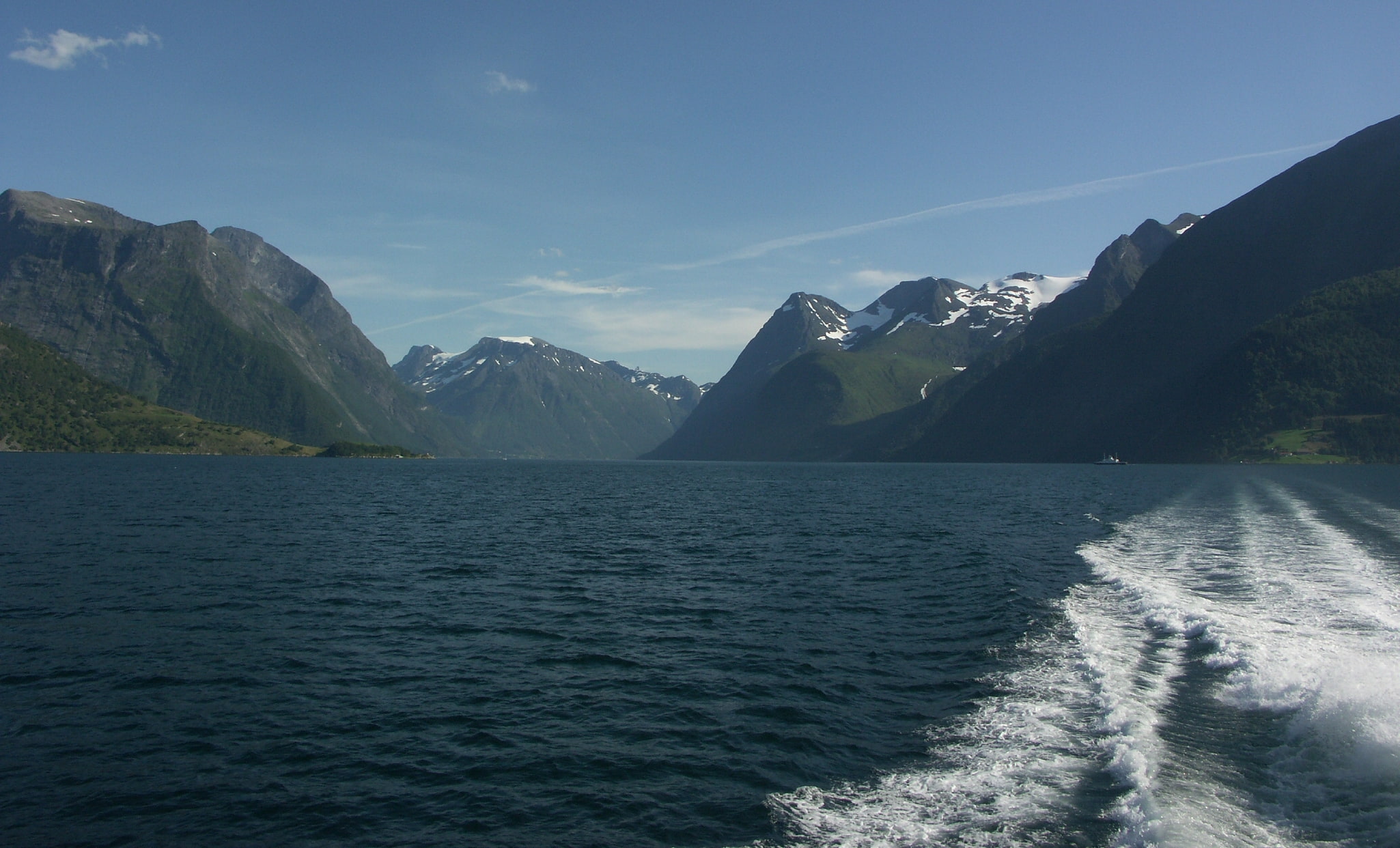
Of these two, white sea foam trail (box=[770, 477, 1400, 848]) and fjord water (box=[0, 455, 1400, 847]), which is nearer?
white sea foam trail (box=[770, 477, 1400, 848])

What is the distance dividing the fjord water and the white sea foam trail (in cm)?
11

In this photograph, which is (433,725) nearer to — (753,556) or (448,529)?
(753,556)

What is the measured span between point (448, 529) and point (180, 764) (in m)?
58.2

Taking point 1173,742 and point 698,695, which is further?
point 698,695

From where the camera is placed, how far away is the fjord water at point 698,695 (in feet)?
57.2

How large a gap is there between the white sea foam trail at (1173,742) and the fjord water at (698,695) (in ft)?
0.35

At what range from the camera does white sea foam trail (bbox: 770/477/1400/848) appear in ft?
53.5

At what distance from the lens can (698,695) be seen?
26734mm

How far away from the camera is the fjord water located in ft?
57.2

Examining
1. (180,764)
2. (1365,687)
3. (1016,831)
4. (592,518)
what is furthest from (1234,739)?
(592,518)

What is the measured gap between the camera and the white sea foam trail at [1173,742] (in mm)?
16312

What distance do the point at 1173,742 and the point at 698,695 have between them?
1382 cm

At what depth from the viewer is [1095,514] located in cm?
9150

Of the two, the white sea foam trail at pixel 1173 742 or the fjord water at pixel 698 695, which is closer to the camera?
the white sea foam trail at pixel 1173 742
